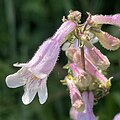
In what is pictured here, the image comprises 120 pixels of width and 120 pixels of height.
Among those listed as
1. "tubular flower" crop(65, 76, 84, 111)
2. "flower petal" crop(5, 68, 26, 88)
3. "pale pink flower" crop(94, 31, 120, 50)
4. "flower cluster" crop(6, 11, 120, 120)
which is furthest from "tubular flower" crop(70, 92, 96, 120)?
"flower petal" crop(5, 68, 26, 88)

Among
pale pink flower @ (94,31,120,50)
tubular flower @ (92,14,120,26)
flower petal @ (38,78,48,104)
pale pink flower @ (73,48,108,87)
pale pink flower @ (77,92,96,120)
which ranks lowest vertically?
pale pink flower @ (77,92,96,120)

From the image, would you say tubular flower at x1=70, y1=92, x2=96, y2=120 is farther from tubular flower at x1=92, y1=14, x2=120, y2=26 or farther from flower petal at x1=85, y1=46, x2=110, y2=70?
tubular flower at x1=92, y1=14, x2=120, y2=26

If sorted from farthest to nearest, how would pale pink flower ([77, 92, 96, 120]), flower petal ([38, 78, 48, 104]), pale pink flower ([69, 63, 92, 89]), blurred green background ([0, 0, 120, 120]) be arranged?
blurred green background ([0, 0, 120, 120]), pale pink flower ([77, 92, 96, 120]), pale pink flower ([69, 63, 92, 89]), flower petal ([38, 78, 48, 104])

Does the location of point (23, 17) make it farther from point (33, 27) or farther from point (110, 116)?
point (110, 116)

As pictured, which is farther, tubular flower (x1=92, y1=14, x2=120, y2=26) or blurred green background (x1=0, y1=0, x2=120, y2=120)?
blurred green background (x1=0, y1=0, x2=120, y2=120)

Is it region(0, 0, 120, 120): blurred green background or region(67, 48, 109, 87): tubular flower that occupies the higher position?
region(0, 0, 120, 120): blurred green background

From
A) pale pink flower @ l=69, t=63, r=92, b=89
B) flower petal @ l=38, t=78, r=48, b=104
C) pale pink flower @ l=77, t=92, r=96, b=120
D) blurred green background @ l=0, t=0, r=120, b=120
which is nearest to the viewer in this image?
flower petal @ l=38, t=78, r=48, b=104

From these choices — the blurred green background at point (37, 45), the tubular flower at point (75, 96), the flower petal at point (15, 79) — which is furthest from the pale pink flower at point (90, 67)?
the blurred green background at point (37, 45)
